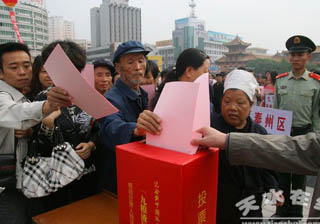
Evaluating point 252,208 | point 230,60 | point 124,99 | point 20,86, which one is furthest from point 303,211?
point 230,60

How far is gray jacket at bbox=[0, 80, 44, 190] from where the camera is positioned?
3.37 ft

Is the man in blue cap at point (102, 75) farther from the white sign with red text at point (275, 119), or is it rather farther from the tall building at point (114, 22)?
the tall building at point (114, 22)

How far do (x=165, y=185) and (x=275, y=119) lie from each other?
7.74ft

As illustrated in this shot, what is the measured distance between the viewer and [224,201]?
124cm

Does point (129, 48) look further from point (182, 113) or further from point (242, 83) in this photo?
point (182, 113)

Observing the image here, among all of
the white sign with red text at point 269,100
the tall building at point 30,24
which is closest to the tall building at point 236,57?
the tall building at point 30,24

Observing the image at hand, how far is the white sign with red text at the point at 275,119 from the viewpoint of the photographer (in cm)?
258

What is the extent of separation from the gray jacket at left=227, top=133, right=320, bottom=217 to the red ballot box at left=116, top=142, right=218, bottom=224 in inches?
4.4

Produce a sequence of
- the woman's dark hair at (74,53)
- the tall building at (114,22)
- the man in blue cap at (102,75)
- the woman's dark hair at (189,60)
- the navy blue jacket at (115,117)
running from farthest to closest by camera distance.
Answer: the tall building at (114,22)
the man in blue cap at (102,75)
the woman's dark hair at (189,60)
the woman's dark hair at (74,53)
the navy blue jacket at (115,117)

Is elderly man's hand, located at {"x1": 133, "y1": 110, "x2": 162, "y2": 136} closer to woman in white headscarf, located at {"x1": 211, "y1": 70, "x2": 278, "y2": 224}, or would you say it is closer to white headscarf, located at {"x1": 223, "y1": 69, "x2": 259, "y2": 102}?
woman in white headscarf, located at {"x1": 211, "y1": 70, "x2": 278, "y2": 224}

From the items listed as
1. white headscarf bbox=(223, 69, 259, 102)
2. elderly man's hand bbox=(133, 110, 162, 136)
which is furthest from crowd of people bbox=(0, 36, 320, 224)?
elderly man's hand bbox=(133, 110, 162, 136)

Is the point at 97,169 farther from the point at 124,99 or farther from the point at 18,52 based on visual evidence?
the point at 18,52

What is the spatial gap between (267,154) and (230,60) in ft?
146

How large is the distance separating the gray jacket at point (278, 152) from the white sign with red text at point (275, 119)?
186 centimetres
